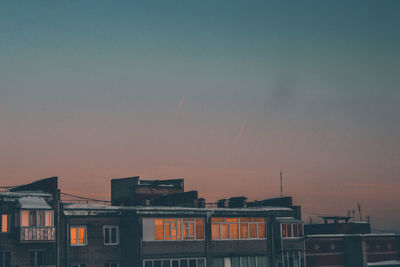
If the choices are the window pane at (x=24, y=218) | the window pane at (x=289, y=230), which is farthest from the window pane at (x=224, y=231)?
the window pane at (x=24, y=218)

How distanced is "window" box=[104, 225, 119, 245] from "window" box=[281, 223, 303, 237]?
20.1 meters

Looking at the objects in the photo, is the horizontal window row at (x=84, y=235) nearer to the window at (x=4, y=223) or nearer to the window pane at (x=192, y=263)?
the window at (x=4, y=223)

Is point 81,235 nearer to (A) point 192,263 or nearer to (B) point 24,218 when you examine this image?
(B) point 24,218

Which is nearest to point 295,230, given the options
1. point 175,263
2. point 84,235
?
point 175,263

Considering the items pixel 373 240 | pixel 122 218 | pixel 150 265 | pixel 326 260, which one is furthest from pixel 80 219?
pixel 373 240

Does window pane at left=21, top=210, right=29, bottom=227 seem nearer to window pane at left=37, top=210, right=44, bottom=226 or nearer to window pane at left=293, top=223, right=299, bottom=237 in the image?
window pane at left=37, top=210, right=44, bottom=226

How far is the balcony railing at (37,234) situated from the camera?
55.2 m

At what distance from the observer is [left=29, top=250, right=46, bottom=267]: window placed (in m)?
56.0

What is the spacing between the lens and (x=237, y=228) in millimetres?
67750

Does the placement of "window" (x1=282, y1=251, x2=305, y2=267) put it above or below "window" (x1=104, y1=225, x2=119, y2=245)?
below

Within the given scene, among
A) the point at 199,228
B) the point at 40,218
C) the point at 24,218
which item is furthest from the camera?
the point at 199,228

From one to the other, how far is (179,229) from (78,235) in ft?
35.6

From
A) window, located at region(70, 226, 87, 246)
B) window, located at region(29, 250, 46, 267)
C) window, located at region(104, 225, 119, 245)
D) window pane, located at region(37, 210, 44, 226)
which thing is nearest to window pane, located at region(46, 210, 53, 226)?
window pane, located at region(37, 210, 44, 226)

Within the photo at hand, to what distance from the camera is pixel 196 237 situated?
64750 mm
